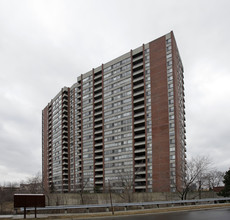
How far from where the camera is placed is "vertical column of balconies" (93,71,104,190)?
357 ft

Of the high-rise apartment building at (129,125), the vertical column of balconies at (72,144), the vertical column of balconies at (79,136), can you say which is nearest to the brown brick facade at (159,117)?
the high-rise apartment building at (129,125)

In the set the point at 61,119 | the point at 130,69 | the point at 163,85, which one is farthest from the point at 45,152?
the point at 163,85

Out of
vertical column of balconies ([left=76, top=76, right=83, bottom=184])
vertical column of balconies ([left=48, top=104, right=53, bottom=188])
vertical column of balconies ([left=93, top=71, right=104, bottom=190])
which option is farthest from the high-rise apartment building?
vertical column of balconies ([left=48, top=104, right=53, bottom=188])

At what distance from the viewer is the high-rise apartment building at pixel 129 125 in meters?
89.3

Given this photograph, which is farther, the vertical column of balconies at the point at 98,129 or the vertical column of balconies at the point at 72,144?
the vertical column of balconies at the point at 72,144

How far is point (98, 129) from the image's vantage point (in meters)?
116

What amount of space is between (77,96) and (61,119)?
59.9ft

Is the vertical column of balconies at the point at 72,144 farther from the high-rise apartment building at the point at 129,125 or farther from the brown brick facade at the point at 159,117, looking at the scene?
the brown brick facade at the point at 159,117

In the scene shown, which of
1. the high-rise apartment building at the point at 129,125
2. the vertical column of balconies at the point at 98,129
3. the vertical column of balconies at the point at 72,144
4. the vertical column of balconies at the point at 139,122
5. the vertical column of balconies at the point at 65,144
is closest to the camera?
the high-rise apartment building at the point at 129,125

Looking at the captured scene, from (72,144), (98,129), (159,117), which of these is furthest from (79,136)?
(159,117)

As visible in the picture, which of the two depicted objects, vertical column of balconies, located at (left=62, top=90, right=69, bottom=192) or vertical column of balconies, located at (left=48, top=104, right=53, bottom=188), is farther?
vertical column of balconies, located at (left=48, top=104, right=53, bottom=188)

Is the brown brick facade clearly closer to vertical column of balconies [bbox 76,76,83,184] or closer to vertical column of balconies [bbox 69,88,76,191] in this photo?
vertical column of balconies [bbox 76,76,83,184]

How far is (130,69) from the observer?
106500 mm

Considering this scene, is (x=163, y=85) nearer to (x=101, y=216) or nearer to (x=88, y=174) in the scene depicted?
(x=88, y=174)
